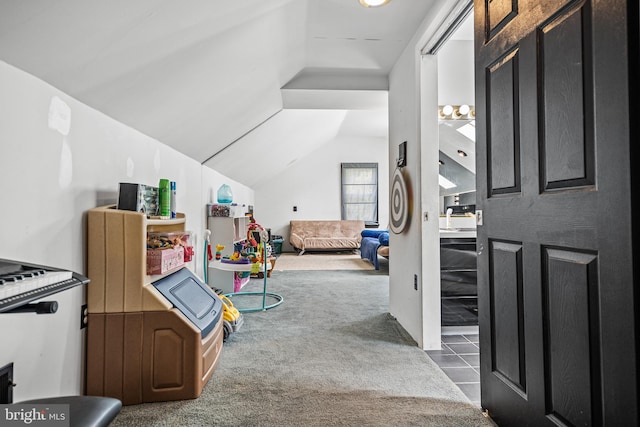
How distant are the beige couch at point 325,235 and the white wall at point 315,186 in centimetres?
35

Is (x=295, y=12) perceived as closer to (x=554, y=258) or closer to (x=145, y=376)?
(x=554, y=258)

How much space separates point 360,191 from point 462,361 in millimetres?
7006

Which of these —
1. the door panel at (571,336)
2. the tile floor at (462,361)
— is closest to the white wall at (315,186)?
the tile floor at (462,361)

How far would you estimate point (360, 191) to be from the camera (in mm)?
9133

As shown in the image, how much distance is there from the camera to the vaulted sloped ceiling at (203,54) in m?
1.25

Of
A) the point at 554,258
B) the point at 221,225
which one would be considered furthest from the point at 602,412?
the point at 221,225

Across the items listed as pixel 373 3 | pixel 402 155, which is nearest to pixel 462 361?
pixel 402 155

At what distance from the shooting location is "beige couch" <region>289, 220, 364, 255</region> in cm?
822

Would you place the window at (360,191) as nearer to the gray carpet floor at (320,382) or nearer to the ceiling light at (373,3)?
the gray carpet floor at (320,382)

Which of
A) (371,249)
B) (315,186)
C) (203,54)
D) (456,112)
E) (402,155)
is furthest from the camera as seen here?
(315,186)

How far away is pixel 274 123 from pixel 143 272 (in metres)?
2.96

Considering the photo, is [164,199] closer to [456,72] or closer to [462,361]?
[462,361]

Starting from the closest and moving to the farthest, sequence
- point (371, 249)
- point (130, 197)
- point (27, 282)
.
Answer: point (27, 282) < point (130, 197) < point (371, 249)

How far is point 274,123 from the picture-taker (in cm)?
432
